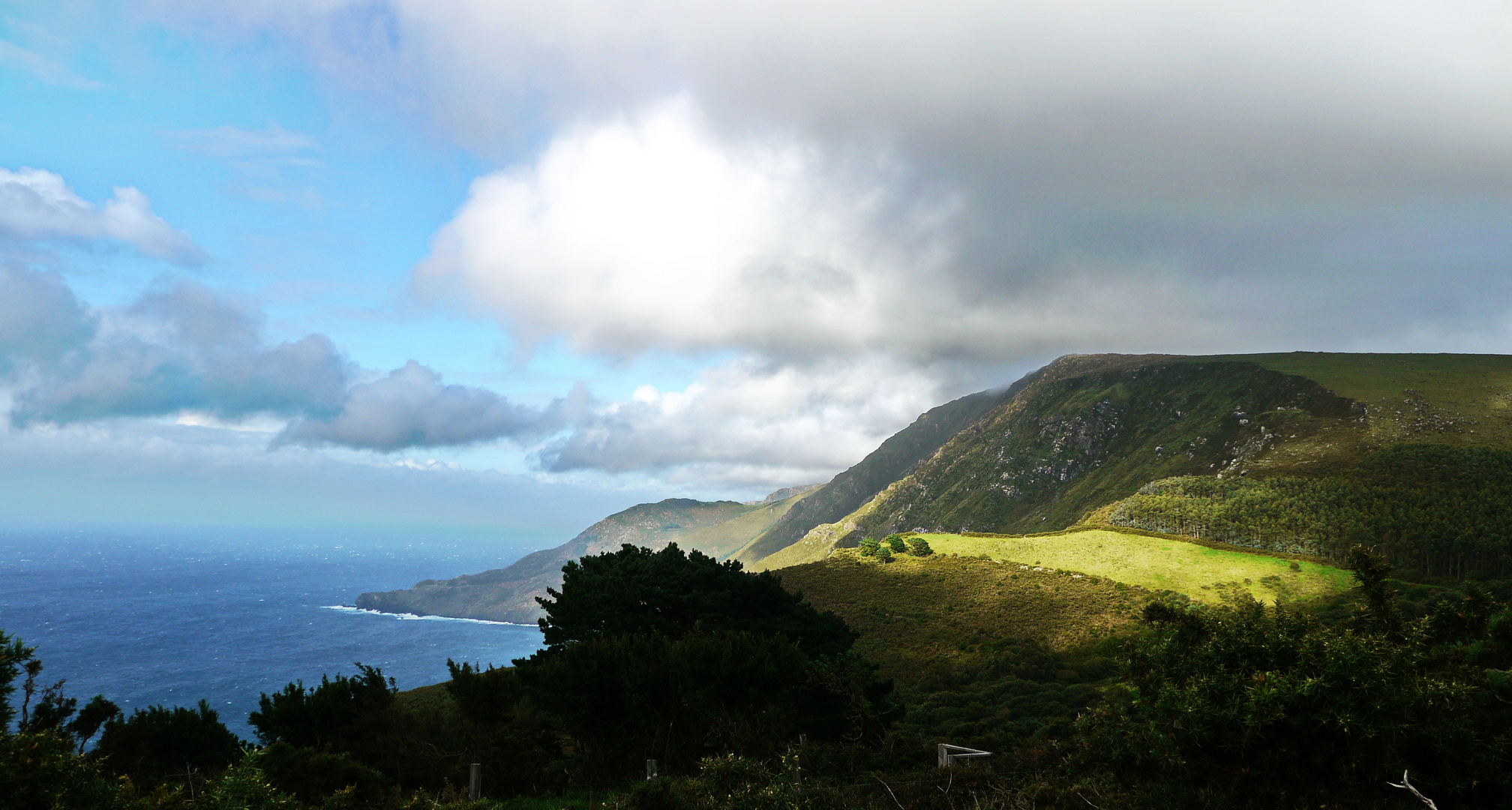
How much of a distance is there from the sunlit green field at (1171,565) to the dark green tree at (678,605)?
36.6m

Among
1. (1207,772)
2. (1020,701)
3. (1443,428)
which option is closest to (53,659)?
(1020,701)

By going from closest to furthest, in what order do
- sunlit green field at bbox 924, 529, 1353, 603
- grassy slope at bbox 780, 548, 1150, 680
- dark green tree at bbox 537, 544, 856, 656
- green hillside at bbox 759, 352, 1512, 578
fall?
dark green tree at bbox 537, 544, 856, 656, grassy slope at bbox 780, 548, 1150, 680, sunlit green field at bbox 924, 529, 1353, 603, green hillside at bbox 759, 352, 1512, 578

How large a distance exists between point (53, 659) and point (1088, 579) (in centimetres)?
18712

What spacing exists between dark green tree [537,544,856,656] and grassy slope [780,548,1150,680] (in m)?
13.6

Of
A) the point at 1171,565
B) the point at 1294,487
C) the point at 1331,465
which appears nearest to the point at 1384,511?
the point at 1294,487

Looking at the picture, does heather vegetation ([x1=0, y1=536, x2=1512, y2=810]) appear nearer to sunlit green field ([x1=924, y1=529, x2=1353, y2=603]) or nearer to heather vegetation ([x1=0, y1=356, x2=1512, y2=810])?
heather vegetation ([x1=0, y1=356, x2=1512, y2=810])

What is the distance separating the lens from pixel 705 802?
10.3 metres

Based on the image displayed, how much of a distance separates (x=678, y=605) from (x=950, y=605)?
30.7 m

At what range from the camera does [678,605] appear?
29031 mm

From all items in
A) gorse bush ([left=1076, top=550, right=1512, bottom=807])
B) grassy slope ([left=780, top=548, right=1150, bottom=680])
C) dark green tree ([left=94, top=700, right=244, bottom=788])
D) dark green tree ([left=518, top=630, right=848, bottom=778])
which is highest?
gorse bush ([left=1076, top=550, right=1512, bottom=807])

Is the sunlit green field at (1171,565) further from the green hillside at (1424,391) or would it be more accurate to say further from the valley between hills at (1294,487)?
the green hillside at (1424,391)

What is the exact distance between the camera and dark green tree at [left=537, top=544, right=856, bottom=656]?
92.0 feet

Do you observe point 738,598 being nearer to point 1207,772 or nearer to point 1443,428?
point 1207,772

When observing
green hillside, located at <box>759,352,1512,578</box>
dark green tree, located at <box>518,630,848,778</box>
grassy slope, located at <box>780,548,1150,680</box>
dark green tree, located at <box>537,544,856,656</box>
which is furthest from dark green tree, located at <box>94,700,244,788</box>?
green hillside, located at <box>759,352,1512,578</box>
